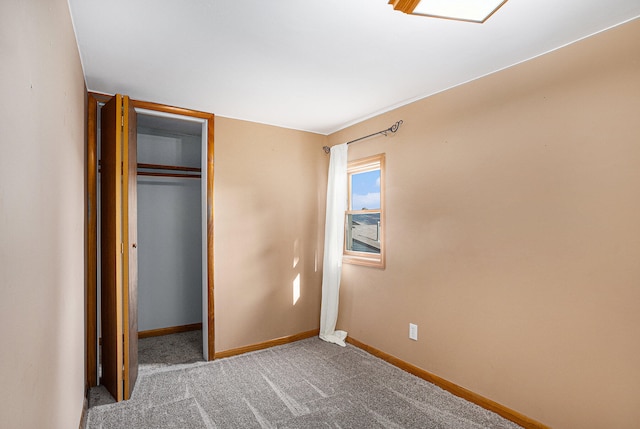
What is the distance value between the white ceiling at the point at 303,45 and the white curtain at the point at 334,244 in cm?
90

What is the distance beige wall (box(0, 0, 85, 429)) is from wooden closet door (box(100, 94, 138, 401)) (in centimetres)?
63

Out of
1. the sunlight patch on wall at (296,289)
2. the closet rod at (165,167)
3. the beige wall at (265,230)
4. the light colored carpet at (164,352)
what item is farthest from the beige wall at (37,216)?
the sunlight patch on wall at (296,289)

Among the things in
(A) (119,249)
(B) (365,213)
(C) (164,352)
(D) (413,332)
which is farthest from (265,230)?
(D) (413,332)

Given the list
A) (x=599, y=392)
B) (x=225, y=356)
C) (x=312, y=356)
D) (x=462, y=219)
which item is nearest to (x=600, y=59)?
(x=462, y=219)

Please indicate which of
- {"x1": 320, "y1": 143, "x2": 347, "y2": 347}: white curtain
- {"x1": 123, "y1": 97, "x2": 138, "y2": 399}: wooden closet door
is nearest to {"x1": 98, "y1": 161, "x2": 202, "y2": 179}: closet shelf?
{"x1": 123, "y1": 97, "x2": 138, "y2": 399}: wooden closet door

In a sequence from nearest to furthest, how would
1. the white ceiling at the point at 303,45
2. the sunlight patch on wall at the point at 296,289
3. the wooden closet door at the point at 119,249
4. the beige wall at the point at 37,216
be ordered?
the beige wall at the point at 37,216
the white ceiling at the point at 303,45
the wooden closet door at the point at 119,249
the sunlight patch on wall at the point at 296,289

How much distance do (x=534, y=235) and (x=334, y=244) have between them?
1976 millimetres

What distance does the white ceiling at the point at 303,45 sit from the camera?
175 centimetres

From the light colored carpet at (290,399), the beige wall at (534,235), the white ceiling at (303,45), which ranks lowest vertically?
the light colored carpet at (290,399)

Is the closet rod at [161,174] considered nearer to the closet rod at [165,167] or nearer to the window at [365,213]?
the closet rod at [165,167]

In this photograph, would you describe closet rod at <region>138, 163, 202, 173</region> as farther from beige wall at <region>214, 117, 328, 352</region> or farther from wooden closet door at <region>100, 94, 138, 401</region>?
wooden closet door at <region>100, 94, 138, 401</region>

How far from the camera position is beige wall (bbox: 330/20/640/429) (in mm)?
1861

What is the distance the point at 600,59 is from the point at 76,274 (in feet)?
10.7

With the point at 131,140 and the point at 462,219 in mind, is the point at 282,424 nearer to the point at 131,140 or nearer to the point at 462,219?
the point at 462,219
